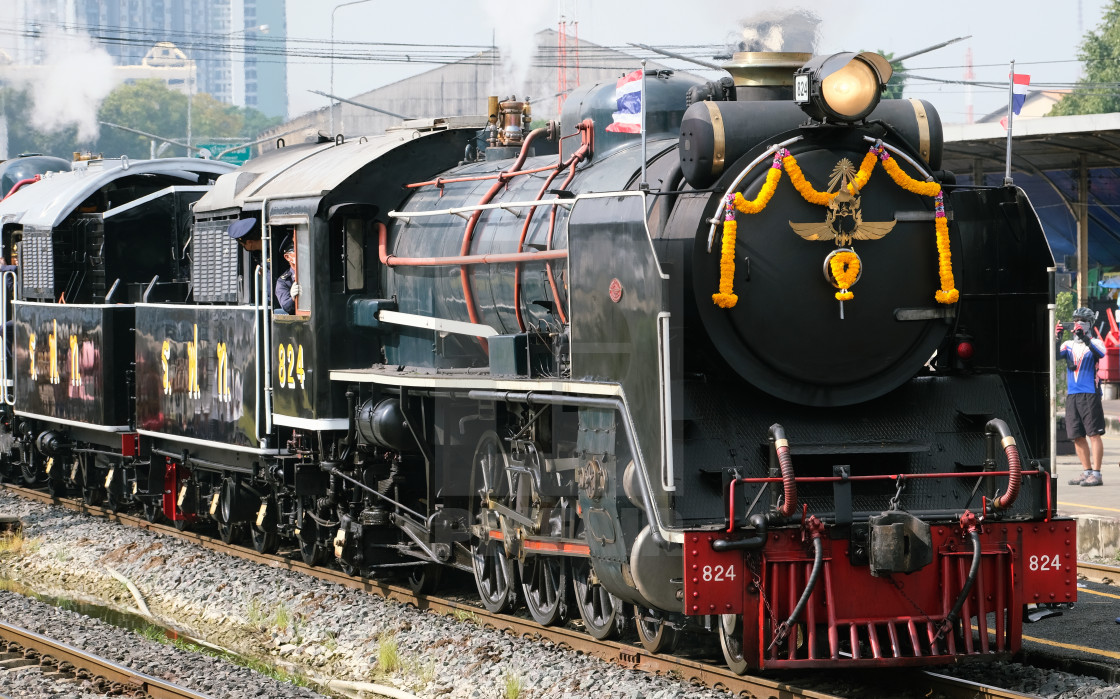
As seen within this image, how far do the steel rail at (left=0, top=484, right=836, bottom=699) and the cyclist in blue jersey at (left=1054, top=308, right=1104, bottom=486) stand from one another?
23.9 feet

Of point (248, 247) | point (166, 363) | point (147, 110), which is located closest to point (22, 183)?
point (166, 363)

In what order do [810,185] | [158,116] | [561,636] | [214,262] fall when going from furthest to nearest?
1. [158,116]
2. [214,262]
3. [561,636]
4. [810,185]

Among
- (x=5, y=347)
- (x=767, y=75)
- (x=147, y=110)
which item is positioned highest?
(x=147, y=110)

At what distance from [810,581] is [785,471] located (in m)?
0.52

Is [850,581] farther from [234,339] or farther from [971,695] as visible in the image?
[234,339]

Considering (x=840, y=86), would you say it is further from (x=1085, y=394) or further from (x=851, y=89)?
(x=1085, y=394)

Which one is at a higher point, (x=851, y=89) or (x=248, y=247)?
(x=851, y=89)

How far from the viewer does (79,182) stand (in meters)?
15.4

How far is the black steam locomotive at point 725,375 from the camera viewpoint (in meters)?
7.17

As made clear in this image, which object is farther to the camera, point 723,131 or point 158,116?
point 158,116

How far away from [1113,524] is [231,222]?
737cm

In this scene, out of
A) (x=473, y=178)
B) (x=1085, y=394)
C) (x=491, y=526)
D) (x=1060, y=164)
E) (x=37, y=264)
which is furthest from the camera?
(x=1060, y=164)

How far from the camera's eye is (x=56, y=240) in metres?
15.0

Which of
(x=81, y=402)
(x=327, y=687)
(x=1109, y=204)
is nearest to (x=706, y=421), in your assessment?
(x=327, y=687)
